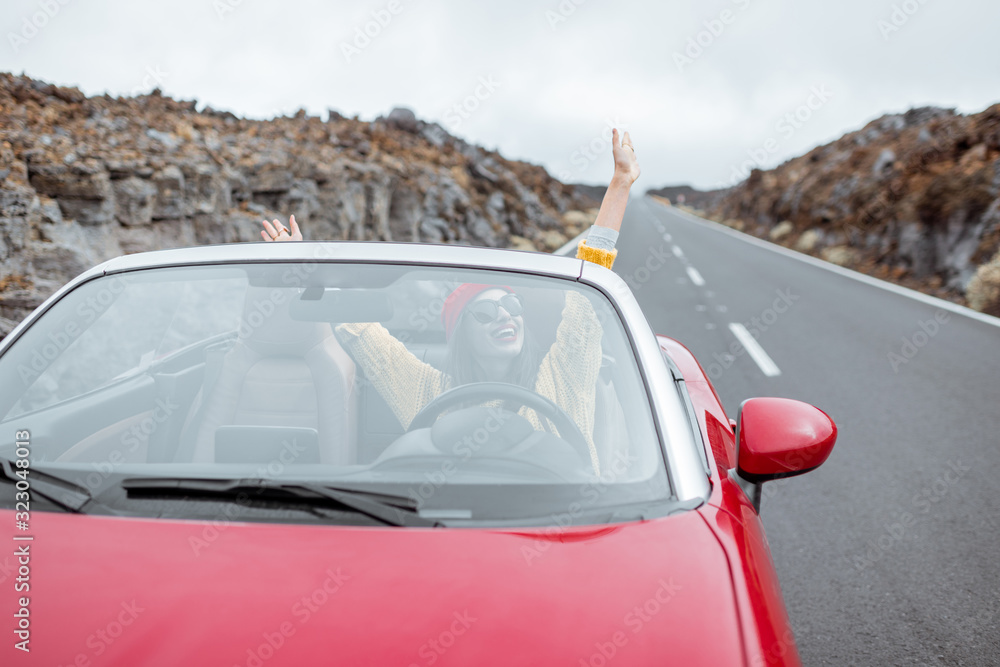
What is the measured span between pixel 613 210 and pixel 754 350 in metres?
5.01

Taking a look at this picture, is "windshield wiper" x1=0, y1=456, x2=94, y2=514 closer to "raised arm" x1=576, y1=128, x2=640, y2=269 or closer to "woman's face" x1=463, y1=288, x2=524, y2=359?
"woman's face" x1=463, y1=288, x2=524, y2=359

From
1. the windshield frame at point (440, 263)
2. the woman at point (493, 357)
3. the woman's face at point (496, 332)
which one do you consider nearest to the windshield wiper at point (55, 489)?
the windshield frame at point (440, 263)

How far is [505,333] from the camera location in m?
1.93

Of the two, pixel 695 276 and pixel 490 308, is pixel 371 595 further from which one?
pixel 695 276

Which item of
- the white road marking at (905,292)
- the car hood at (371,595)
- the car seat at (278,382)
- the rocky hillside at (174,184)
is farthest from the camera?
the white road marking at (905,292)

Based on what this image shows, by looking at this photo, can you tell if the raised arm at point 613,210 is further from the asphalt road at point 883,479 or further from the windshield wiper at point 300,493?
the asphalt road at point 883,479

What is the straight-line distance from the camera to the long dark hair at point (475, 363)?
78.1 inches

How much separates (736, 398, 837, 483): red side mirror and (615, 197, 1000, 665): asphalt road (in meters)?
1.06

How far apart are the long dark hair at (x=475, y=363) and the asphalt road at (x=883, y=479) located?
4.90 ft

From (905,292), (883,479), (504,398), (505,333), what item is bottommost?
(883,479)

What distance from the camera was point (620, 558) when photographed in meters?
1.31

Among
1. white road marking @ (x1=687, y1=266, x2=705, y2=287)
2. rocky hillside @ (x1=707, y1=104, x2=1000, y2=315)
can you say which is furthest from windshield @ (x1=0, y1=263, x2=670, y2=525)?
white road marking @ (x1=687, y1=266, x2=705, y2=287)

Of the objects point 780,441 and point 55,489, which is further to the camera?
point 780,441

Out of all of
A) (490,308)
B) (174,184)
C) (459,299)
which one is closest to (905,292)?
(174,184)
